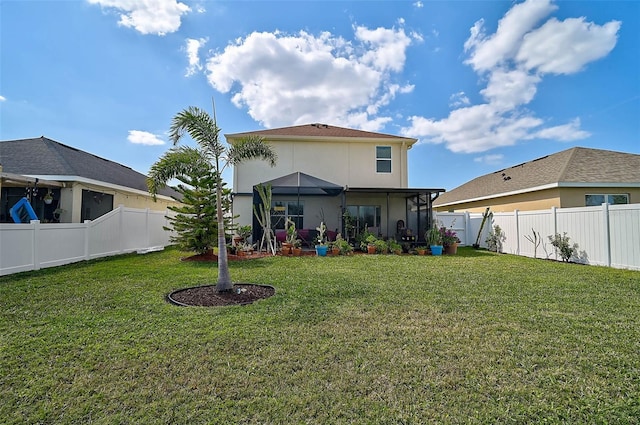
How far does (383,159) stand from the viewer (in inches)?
592

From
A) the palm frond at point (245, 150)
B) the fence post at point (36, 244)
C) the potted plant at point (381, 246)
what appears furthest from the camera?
the potted plant at point (381, 246)

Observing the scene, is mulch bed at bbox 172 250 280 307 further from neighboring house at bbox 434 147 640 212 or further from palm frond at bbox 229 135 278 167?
neighboring house at bbox 434 147 640 212

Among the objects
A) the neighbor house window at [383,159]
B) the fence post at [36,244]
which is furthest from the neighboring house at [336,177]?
the fence post at [36,244]

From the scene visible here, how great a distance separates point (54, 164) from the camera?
1120 cm

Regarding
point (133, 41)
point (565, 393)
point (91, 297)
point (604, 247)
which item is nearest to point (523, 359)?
point (565, 393)

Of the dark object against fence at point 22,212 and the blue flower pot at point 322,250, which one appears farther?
the blue flower pot at point 322,250

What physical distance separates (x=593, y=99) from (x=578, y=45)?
4.16 m

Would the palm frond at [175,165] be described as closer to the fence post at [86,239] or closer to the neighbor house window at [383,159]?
the fence post at [86,239]

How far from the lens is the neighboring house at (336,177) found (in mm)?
14320

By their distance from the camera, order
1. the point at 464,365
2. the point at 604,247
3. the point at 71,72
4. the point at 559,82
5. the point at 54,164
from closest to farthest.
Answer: the point at 464,365, the point at 604,247, the point at 71,72, the point at 54,164, the point at 559,82

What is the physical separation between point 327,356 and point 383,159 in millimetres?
13249

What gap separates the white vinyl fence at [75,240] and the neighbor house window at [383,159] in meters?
11.3

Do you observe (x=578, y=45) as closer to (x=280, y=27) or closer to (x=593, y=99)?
(x=593, y=99)

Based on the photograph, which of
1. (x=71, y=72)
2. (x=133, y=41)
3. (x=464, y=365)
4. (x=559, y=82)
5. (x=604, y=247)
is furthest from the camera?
(x=559, y=82)
